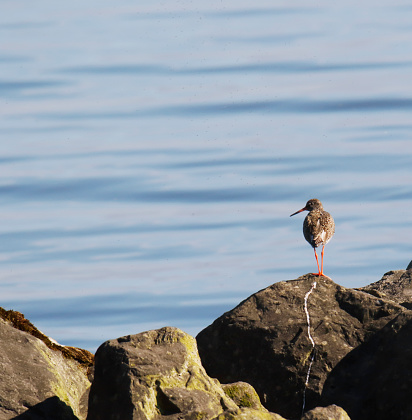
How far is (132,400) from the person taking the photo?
26.3 ft

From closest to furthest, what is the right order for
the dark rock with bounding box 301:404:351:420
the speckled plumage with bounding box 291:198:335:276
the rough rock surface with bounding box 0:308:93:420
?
the dark rock with bounding box 301:404:351:420, the rough rock surface with bounding box 0:308:93:420, the speckled plumage with bounding box 291:198:335:276

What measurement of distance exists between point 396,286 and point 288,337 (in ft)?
10.1

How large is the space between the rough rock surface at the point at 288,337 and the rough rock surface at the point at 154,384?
109 cm

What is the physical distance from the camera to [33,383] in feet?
29.4

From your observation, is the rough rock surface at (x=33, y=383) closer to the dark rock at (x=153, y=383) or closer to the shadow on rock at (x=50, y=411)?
the shadow on rock at (x=50, y=411)

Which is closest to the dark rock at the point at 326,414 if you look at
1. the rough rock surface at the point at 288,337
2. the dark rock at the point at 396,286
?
the rough rock surface at the point at 288,337

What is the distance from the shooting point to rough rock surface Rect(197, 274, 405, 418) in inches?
374

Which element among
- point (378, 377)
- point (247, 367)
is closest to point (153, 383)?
point (247, 367)

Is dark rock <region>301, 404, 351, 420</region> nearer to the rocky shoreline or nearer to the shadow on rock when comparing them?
the rocky shoreline

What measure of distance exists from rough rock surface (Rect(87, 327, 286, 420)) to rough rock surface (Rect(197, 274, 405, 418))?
3.59ft

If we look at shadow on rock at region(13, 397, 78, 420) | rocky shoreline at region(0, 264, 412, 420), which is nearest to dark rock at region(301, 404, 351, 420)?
rocky shoreline at region(0, 264, 412, 420)

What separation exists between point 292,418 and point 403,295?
3.05m

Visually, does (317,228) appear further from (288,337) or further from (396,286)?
(288,337)

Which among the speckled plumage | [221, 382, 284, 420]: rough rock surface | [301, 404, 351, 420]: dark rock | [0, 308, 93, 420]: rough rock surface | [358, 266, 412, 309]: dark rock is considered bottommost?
[301, 404, 351, 420]: dark rock
